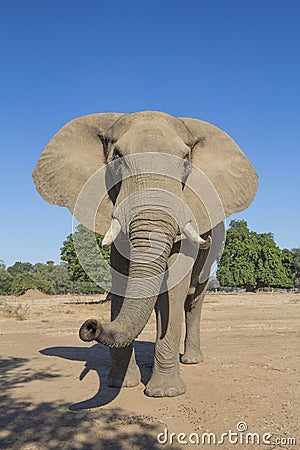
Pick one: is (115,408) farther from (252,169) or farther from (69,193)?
(252,169)

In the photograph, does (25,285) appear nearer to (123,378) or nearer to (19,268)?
(19,268)

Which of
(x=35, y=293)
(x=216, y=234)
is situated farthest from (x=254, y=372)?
(x=35, y=293)

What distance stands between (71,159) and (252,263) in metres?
59.5

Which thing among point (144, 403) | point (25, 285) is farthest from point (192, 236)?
point (25, 285)

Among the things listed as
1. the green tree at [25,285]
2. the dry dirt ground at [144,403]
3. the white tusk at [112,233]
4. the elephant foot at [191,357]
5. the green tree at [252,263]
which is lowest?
the dry dirt ground at [144,403]

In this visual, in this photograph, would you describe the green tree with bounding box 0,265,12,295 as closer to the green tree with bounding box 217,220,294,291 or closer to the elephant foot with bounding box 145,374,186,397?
the green tree with bounding box 217,220,294,291

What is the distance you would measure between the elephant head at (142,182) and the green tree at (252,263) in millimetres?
55158

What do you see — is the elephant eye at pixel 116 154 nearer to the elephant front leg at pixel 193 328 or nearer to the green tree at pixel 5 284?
the elephant front leg at pixel 193 328

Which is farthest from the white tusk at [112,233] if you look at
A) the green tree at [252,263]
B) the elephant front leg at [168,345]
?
the green tree at [252,263]

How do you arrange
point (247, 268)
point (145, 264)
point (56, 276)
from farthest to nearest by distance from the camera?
point (56, 276)
point (247, 268)
point (145, 264)

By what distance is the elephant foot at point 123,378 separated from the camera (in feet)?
21.4

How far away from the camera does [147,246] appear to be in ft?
16.5

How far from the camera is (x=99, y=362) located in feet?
28.2

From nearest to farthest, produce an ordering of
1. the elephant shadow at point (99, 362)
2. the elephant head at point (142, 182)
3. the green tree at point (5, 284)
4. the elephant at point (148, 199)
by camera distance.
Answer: the elephant head at point (142, 182), the elephant at point (148, 199), the elephant shadow at point (99, 362), the green tree at point (5, 284)
